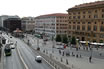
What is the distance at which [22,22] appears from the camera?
7815 inches

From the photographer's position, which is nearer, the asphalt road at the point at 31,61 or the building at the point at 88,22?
the asphalt road at the point at 31,61

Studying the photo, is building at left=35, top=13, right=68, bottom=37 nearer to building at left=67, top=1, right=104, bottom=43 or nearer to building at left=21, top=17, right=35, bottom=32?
building at left=67, top=1, right=104, bottom=43

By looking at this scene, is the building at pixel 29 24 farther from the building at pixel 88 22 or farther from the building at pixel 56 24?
the building at pixel 88 22

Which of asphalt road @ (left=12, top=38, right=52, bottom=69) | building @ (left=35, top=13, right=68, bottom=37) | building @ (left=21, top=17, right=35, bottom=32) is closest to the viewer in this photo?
asphalt road @ (left=12, top=38, right=52, bottom=69)

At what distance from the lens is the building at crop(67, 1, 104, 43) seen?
67.6m

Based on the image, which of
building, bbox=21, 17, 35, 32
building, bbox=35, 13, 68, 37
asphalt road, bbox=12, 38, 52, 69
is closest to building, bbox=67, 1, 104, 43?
building, bbox=35, 13, 68, 37

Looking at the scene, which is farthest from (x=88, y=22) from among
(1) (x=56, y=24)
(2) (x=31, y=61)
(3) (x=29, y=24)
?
(3) (x=29, y=24)

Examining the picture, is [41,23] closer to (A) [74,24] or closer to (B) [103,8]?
(A) [74,24]

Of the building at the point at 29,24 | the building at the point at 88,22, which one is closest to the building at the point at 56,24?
the building at the point at 88,22

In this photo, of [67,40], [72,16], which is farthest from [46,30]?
[67,40]

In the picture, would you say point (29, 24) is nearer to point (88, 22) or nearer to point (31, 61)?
point (88, 22)

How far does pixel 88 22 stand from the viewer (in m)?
74.5

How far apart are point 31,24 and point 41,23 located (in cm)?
4730

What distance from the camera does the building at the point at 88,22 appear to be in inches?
2660
